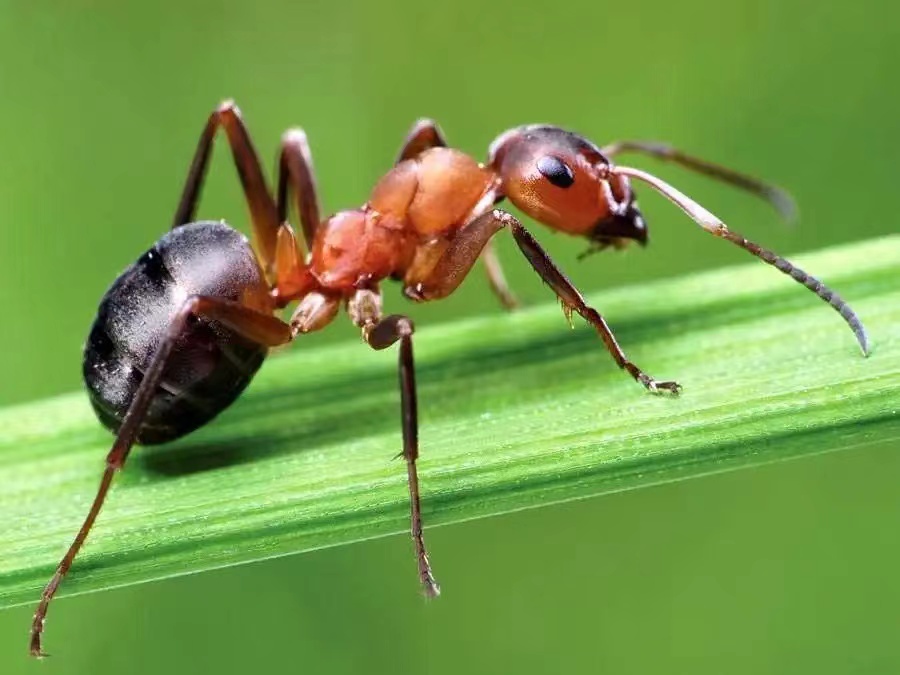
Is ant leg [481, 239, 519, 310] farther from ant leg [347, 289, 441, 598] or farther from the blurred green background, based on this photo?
ant leg [347, 289, 441, 598]

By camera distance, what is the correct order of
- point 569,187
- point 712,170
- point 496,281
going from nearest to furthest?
point 569,187 → point 712,170 → point 496,281

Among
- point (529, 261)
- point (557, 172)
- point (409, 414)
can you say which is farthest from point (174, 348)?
point (557, 172)

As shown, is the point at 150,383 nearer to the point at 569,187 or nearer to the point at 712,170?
the point at 569,187

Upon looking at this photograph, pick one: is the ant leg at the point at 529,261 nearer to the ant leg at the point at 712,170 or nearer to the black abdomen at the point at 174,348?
the black abdomen at the point at 174,348

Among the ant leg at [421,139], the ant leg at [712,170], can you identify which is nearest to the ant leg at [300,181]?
the ant leg at [421,139]

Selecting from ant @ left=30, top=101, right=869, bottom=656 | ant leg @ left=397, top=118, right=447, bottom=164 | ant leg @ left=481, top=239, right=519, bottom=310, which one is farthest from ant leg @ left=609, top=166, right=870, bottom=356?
ant leg @ left=481, top=239, right=519, bottom=310

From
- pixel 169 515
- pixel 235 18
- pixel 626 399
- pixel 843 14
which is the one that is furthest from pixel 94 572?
pixel 843 14
